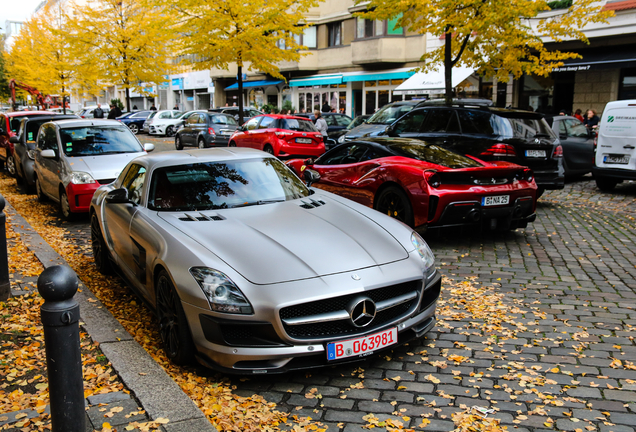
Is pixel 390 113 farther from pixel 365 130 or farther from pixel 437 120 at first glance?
pixel 437 120

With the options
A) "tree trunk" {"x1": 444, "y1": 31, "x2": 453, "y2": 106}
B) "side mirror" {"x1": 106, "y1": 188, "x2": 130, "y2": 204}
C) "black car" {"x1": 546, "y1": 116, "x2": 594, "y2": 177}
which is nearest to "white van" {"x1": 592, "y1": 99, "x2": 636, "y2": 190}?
"black car" {"x1": 546, "y1": 116, "x2": 594, "y2": 177}

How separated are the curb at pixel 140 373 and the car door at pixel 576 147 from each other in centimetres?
1209

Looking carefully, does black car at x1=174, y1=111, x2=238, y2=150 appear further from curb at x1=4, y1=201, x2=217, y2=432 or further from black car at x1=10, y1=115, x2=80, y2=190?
curb at x1=4, y1=201, x2=217, y2=432

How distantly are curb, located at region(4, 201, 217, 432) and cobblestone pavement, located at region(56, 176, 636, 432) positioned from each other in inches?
18.9

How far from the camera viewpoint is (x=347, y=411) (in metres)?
3.58

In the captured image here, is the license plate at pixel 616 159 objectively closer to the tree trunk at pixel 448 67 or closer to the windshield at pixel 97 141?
the tree trunk at pixel 448 67

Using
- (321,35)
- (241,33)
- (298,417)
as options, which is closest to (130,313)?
(298,417)

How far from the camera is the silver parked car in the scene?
3.71 metres

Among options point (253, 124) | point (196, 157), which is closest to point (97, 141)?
point (196, 157)

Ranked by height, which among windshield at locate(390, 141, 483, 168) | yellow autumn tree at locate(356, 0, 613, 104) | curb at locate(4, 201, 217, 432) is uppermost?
yellow autumn tree at locate(356, 0, 613, 104)

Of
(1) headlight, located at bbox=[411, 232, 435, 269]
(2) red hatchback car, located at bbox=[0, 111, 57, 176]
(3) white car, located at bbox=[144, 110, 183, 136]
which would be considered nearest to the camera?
(1) headlight, located at bbox=[411, 232, 435, 269]

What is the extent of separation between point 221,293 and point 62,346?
3.81 ft

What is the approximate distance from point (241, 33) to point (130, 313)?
15.1 metres

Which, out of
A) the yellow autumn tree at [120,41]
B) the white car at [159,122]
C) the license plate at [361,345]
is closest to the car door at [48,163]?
the license plate at [361,345]
